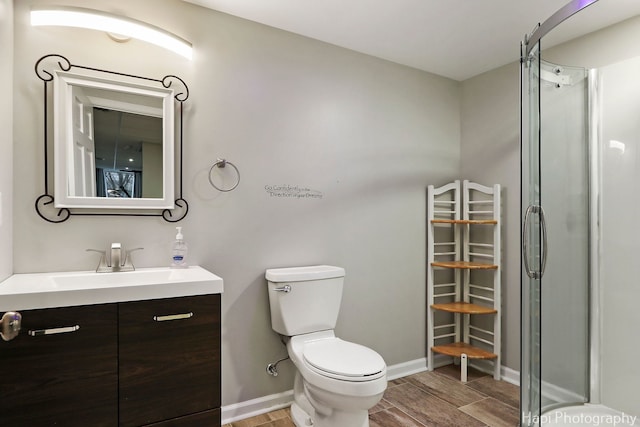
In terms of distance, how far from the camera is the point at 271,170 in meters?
2.34

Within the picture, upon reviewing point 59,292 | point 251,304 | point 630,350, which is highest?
point 59,292

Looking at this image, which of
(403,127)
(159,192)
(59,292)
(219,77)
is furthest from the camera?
(403,127)

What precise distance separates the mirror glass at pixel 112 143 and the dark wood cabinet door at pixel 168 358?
670 millimetres

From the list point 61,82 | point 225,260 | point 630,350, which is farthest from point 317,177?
point 630,350

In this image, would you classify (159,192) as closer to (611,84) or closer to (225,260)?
(225,260)

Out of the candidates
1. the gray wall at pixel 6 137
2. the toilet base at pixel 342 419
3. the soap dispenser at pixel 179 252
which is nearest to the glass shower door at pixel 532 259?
the toilet base at pixel 342 419

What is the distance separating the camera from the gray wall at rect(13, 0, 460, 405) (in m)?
1.81

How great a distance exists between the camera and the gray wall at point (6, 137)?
1558 millimetres

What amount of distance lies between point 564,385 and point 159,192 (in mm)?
2456

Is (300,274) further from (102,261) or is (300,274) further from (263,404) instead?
(102,261)

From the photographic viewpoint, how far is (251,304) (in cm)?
225

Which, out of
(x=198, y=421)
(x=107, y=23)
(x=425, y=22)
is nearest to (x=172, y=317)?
(x=198, y=421)

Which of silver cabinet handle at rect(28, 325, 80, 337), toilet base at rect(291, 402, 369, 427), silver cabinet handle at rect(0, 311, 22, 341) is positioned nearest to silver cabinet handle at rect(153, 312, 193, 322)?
silver cabinet handle at rect(28, 325, 80, 337)

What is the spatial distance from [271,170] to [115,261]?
3.27ft
